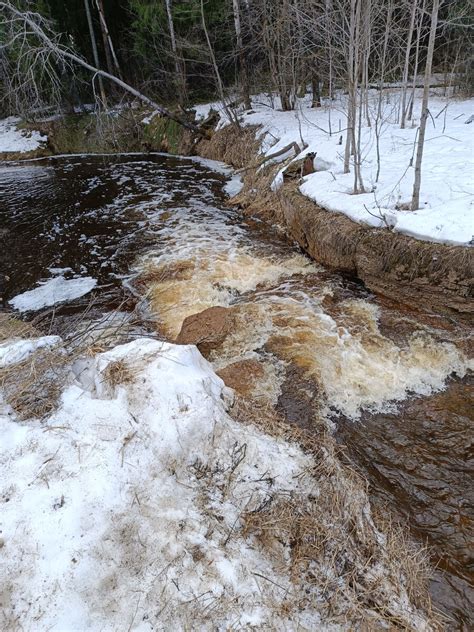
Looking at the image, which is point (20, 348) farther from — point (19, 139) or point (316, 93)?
point (19, 139)

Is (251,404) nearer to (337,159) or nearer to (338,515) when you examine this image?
(338,515)

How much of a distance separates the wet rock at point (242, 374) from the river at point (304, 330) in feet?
0.22

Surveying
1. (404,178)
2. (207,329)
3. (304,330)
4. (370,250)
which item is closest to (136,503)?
(207,329)

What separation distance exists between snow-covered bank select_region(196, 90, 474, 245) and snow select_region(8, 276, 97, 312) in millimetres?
4679

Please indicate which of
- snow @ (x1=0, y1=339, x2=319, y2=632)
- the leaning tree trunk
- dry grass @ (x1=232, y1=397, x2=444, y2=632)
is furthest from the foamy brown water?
snow @ (x1=0, y1=339, x2=319, y2=632)

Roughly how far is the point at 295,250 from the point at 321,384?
12.5 feet

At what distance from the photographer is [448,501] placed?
315 centimetres

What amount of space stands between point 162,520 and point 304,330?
11.4 feet

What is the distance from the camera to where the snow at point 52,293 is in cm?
660

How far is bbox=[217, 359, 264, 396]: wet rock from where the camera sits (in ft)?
14.2

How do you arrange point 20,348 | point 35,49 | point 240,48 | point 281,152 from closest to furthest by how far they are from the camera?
point 20,348
point 35,49
point 281,152
point 240,48

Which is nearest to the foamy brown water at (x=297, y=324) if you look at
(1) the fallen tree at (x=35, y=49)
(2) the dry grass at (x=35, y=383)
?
(2) the dry grass at (x=35, y=383)

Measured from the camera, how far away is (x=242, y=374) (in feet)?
14.9

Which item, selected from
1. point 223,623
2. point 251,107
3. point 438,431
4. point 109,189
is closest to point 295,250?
point 438,431
